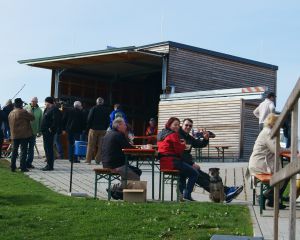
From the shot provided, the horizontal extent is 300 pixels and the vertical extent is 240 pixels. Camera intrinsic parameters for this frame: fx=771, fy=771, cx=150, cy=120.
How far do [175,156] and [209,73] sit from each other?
17.1m

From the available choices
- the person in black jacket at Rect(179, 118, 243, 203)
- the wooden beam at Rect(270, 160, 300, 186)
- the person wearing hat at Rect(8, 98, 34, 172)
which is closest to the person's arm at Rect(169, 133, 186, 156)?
the person in black jacket at Rect(179, 118, 243, 203)

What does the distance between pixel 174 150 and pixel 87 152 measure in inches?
343

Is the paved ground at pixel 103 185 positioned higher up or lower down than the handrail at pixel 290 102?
lower down

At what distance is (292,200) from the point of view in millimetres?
5793

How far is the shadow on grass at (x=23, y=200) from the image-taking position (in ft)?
41.5

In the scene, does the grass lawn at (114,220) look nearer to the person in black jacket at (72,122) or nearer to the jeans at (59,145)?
the person in black jacket at (72,122)

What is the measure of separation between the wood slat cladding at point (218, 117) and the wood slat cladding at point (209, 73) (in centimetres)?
158

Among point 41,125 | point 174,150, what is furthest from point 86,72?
point 174,150

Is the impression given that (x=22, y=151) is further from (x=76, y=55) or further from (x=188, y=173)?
(x=76, y=55)

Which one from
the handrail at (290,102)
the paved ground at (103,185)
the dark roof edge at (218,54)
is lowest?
the paved ground at (103,185)

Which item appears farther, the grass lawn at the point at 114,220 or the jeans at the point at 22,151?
the jeans at the point at 22,151

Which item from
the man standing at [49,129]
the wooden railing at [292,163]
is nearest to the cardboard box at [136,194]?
the wooden railing at [292,163]

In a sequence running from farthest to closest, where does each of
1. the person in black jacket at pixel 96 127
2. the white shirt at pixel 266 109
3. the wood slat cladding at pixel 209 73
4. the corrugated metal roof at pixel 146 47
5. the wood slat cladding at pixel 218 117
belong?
the wood slat cladding at pixel 209 73 → the corrugated metal roof at pixel 146 47 → the wood slat cladding at pixel 218 117 → the person in black jacket at pixel 96 127 → the white shirt at pixel 266 109

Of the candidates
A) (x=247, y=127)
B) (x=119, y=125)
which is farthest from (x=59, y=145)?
(x=119, y=125)
